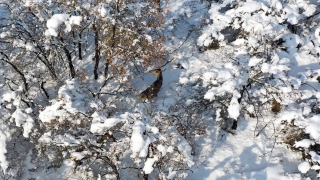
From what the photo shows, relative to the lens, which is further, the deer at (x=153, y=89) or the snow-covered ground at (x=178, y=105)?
the deer at (x=153, y=89)

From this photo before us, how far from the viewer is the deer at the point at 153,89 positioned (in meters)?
10.9

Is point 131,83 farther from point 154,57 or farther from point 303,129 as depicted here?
point 303,129

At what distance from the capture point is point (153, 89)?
1096cm

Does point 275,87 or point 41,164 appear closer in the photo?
point 275,87

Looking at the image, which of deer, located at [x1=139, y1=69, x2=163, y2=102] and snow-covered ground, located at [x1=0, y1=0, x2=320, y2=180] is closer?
snow-covered ground, located at [x1=0, y1=0, x2=320, y2=180]

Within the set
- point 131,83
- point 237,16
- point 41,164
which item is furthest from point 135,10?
point 41,164

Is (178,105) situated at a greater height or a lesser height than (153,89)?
lesser

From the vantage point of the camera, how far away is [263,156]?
1007 cm

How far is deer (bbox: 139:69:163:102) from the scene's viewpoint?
1086 centimetres

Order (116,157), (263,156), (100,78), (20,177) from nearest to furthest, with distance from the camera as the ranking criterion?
(116,157) < (20,177) < (263,156) < (100,78)

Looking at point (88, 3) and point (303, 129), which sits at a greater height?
point (88, 3)

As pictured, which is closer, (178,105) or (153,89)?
(178,105)

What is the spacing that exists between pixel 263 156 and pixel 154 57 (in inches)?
210

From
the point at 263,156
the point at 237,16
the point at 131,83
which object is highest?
the point at 237,16
